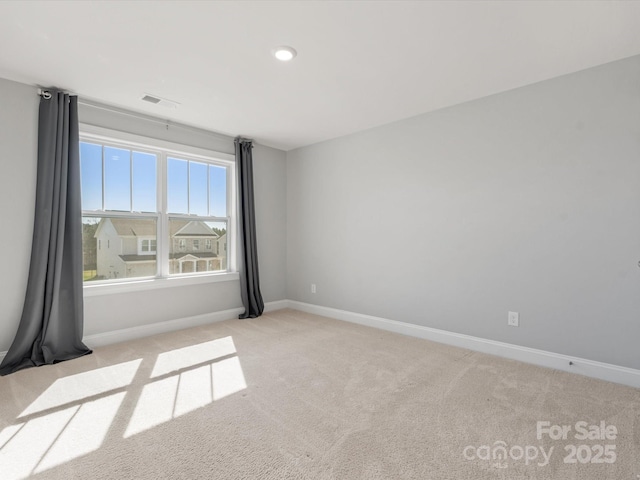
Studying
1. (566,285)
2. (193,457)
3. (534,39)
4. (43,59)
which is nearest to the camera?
(193,457)

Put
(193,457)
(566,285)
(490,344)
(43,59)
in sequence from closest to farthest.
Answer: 1. (193,457)
2. (43,59)
3. (566,285)
4. (490,344)

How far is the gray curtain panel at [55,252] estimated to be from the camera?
9.43 ft

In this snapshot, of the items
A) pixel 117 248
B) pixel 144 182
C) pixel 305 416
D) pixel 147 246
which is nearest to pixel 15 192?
pixel 117 248

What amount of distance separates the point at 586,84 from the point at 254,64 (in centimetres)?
263

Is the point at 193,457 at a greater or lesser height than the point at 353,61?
lesser

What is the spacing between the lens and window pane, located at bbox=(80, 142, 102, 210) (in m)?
3.35

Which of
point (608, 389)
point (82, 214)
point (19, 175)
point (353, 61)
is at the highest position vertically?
point (353, 61)

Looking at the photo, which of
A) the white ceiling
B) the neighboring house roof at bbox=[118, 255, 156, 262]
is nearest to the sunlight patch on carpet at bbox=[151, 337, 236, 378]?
the neighboring house roof at bbox=[118, 255, 156, 262]

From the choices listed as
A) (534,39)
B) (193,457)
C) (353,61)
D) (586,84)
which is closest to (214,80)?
(353,61)

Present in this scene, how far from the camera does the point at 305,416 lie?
2037 mm

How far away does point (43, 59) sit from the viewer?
2520mm

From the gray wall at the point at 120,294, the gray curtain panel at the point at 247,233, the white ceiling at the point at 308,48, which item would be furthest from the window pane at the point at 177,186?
the white ceiling at the point at 308,48

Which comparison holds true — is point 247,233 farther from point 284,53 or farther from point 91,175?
point 284,53

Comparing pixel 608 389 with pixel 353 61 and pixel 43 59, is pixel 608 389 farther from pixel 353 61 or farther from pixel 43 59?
pixel 43 59
